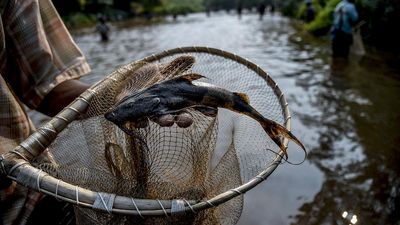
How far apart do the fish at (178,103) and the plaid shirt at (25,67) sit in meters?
0.53

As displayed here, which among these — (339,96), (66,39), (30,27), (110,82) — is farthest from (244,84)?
(339,96)

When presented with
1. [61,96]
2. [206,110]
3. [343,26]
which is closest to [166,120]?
[206,110]

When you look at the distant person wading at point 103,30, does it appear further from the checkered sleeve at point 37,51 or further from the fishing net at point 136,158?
the checkered sleeve at point 37,51

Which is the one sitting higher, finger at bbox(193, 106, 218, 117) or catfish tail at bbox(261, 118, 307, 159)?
finger at bbox(193, 106, 218, 117)

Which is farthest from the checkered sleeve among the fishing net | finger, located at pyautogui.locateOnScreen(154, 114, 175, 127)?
finger, located at pyautogui.locateOnScreen(154, 114, 175, 127)

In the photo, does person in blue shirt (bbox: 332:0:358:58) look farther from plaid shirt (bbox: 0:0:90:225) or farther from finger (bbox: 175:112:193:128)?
finger (bbox: 175:112:193:128)

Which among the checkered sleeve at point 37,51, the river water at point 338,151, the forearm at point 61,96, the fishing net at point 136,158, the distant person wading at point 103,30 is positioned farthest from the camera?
the distant person wading at point 103,30

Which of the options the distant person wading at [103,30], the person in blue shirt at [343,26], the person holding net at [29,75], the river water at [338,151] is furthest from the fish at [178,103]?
the distant person wading at [103,30]

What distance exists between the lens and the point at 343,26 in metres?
10.9

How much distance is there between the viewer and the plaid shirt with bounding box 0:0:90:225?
1.87 m

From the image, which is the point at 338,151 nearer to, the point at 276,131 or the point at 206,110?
the point at 276,131

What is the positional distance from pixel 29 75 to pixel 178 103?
924 millimetres

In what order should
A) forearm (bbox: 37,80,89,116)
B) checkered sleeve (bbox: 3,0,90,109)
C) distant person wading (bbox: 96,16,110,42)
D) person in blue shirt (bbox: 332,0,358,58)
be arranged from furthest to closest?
1. distant person wading (bbox: 96,16,110,42)
2. person in blue shirt (bbox: 332,0,358,58)
3. forearm (bbox: 37,80,89,116)
4. checkered sleeve (bbox: 3,0,90,109)

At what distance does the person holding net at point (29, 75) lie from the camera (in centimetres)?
187
